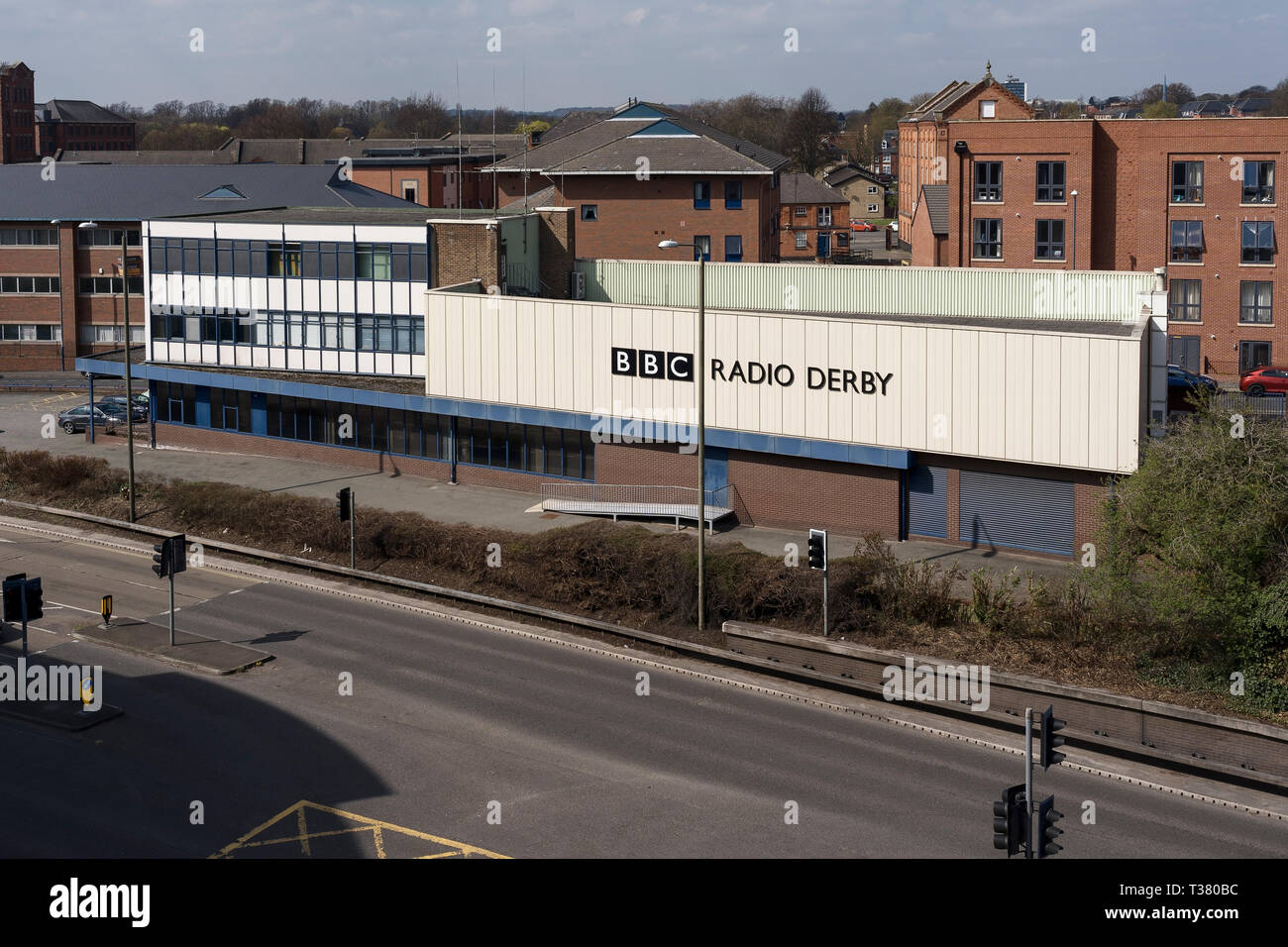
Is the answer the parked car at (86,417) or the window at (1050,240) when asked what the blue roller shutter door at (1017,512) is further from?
the parked car at (86,417)

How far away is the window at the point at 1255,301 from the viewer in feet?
188

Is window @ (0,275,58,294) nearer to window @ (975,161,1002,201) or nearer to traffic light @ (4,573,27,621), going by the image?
window @ (975,161,1002,201)

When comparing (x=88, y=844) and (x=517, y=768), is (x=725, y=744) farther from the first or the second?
(x=88, y=844)

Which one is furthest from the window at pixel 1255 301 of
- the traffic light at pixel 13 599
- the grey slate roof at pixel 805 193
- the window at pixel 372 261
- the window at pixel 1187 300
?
the traffic light at pixel 13 599

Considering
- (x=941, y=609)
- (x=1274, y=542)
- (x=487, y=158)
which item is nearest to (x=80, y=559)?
(x=941, y=609)

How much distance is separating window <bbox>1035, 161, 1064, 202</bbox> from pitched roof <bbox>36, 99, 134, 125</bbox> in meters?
120

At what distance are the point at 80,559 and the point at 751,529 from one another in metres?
17.4

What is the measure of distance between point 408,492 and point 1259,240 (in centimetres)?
3719

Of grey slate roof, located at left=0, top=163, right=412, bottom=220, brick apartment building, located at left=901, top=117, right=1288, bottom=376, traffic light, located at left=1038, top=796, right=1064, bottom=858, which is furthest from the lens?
grey slate roof, located at left=0, top=163, right=412, bottom=220

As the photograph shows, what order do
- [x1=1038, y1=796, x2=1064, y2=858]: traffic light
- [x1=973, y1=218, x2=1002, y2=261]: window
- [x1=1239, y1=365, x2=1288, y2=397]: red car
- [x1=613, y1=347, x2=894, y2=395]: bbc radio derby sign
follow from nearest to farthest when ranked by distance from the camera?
[x1=1038, y1=796, x2=1064, y2=858]: traffic light, [x1=613, y1=347, x2=894, y2=395]: bbc radio derby sign, [x1=1239, y1=365, x2=1288, y2=397]: red car, [x1=973, y1=218, x2=1002, y2=261]: window

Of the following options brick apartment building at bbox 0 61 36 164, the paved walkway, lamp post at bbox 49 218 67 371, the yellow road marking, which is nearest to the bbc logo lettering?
the paved walkway

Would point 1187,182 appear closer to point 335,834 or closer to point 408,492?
point 408,492

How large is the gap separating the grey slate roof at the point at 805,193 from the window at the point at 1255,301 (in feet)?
152

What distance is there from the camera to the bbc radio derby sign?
36.2 metres
